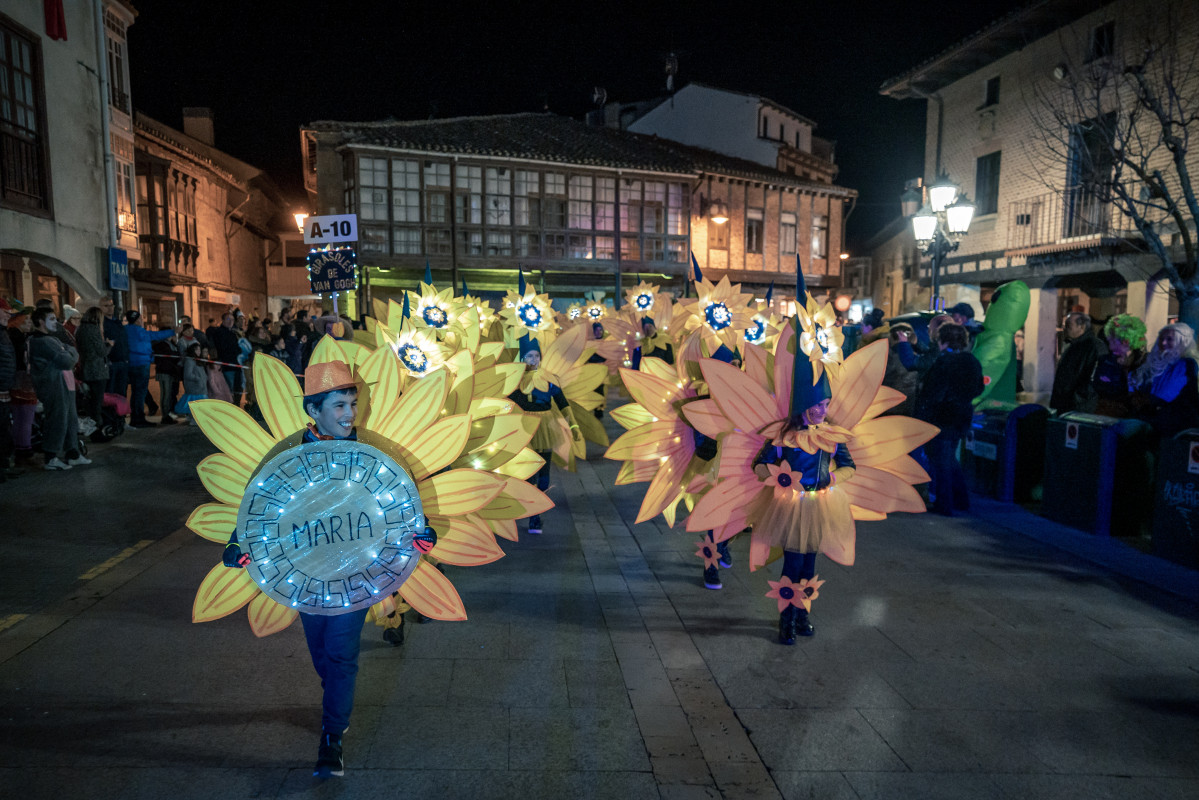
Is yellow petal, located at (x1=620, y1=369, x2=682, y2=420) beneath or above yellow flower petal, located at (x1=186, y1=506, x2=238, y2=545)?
above

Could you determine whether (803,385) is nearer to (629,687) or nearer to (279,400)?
(629,687)

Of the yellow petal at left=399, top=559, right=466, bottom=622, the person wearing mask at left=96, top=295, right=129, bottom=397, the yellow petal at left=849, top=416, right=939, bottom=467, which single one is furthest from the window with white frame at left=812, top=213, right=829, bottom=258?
the yellow petal at left=399, top=559, right=466, bottom=622

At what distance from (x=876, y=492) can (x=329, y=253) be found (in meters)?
Result: 8.58

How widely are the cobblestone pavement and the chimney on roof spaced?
102ft

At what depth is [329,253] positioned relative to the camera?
10383mm

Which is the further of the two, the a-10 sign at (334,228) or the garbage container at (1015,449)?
the a-10 sign at (334,228)

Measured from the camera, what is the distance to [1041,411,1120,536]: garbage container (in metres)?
6.43

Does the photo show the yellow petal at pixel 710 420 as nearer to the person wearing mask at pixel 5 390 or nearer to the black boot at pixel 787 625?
the black boot at pixel 787 625

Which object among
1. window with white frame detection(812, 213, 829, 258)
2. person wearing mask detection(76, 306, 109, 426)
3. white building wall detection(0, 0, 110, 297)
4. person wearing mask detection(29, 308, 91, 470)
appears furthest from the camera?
window with white frame detection(812, 213, 829, 258)

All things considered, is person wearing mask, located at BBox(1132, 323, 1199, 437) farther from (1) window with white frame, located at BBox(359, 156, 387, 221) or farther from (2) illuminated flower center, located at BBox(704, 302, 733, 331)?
(1) window with white frame, located at BBox(359, 156, 387, 221)

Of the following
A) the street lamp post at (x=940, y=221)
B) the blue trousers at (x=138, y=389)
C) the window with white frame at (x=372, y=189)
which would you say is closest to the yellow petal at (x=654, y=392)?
the street lamp post at (x=940, y=221)

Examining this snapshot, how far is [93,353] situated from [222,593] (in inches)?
324

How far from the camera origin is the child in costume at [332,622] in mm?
2830

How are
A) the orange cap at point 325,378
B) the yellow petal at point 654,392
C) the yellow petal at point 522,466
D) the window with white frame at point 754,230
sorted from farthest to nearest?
the window with white frame at point 754,230 → the yellow petal at point 654,392 → the yellow petal at point 522,466 → the orange cap at point 325,378
